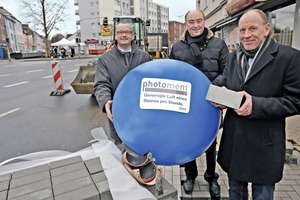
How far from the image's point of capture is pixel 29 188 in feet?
4.27

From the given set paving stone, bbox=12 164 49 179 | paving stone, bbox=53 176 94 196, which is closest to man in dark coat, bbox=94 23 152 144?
paving stone, bbox=12 164 49 179

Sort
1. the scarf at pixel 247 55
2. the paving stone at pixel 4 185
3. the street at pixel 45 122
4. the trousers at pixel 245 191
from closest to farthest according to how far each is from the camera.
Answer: the paving stone at pixel 4 185 < the scarf at pixel 247 55 < the trousers at pixel 245 191 < the street at pixel 45 122

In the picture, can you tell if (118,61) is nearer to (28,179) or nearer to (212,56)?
(212,56)

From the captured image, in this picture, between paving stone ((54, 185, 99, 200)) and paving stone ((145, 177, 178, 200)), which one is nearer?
paving stone ((54, 185, 99, 200))

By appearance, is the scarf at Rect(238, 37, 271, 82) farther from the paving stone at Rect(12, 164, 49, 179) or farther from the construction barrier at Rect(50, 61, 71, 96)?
the construction barrier at Rect(50, 61, 71, 96)

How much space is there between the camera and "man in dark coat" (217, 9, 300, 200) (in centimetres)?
157

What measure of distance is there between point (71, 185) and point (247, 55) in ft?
4.63

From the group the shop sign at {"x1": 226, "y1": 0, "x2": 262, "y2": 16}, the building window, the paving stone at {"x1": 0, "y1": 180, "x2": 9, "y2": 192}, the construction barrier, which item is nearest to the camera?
the paving stone at {"x1": 0, "y1": 180, "x2": 9, "y2": 192}

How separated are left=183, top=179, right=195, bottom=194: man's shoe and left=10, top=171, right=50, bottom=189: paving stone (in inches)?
62.4

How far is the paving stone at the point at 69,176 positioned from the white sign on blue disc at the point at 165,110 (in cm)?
33

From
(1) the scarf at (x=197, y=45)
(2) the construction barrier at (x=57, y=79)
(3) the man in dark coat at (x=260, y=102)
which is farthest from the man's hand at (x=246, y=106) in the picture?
(2) the construction barrier at (x=57, y=79)

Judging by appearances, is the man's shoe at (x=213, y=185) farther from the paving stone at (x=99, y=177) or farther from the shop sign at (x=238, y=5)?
the shop sign at (x=238, y=5)

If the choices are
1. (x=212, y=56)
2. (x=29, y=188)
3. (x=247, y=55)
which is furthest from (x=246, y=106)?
(x=29, y=188)

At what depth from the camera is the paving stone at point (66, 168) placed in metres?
1.45
